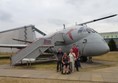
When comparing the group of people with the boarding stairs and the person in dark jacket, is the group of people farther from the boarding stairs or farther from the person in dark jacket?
the boarding stairs

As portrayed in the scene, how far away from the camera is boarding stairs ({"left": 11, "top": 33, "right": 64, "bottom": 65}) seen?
19734 millimetres

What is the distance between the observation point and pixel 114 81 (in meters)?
11.5

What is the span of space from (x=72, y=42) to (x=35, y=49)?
3.62 m

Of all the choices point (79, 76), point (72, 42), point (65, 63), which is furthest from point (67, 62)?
point (72, 42)

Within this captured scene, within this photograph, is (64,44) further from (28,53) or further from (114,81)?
(114,81)

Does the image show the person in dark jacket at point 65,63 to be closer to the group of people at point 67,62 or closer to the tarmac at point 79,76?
the group of people at point 67,62

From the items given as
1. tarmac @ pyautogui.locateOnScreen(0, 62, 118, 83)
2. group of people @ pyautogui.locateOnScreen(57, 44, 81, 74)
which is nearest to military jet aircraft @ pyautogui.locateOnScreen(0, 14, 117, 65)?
group of people @ pyautogui.locateOnScreen(57, 44, 81, 74)

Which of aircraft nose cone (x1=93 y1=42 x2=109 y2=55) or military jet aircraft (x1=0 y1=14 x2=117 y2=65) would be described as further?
military jet aircraft (x1=0 y1=14 x2=117 y2=65)

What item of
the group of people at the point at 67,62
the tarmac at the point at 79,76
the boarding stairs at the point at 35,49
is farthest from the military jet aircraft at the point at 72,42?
the tarmac at the point at 79,76

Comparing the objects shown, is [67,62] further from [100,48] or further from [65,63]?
[100,48]

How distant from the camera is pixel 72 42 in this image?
21.8 metres

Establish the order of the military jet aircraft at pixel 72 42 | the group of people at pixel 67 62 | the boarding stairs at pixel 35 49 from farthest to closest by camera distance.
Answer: the boarding stairs at pixel 35 49
the military jet aircraft at pixel 72 42
the group of people at pixel 67 62

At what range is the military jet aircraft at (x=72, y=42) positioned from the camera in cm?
1961

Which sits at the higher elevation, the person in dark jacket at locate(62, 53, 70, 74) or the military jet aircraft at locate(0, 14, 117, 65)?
the military jet aircraft at locate(0, 14, 117, 65)
